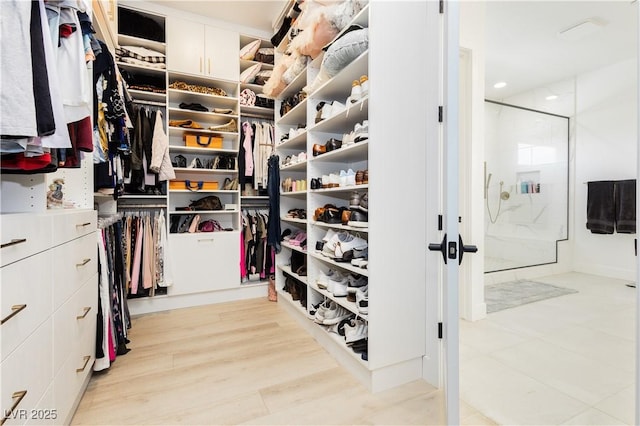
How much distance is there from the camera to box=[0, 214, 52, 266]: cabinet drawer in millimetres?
761

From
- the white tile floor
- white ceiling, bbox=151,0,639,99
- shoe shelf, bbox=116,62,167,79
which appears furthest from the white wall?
shoe shelf, bbox=116,62,167,79

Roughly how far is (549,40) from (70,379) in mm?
4618

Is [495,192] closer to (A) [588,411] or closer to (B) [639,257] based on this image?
(A) [588,411]

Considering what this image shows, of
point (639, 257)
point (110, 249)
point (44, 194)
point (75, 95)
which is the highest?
point (75, 95)

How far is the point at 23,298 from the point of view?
855 millimetres

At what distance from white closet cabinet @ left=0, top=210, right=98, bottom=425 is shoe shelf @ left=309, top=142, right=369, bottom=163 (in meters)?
1.39

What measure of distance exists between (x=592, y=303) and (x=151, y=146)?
14.7 feet

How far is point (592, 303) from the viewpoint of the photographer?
280 centimetres

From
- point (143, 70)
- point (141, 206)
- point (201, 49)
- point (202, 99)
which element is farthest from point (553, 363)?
point (143, 70)

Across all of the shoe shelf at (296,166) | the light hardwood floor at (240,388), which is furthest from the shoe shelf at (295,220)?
the light hardwood floor at (240,388)

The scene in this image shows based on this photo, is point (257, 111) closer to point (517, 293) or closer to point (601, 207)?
point (517, 293)

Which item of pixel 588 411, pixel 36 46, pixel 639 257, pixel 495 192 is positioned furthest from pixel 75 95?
pixel 495 192

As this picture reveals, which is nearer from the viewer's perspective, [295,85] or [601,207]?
[295,85]

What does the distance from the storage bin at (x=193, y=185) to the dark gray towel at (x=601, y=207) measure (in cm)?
468
